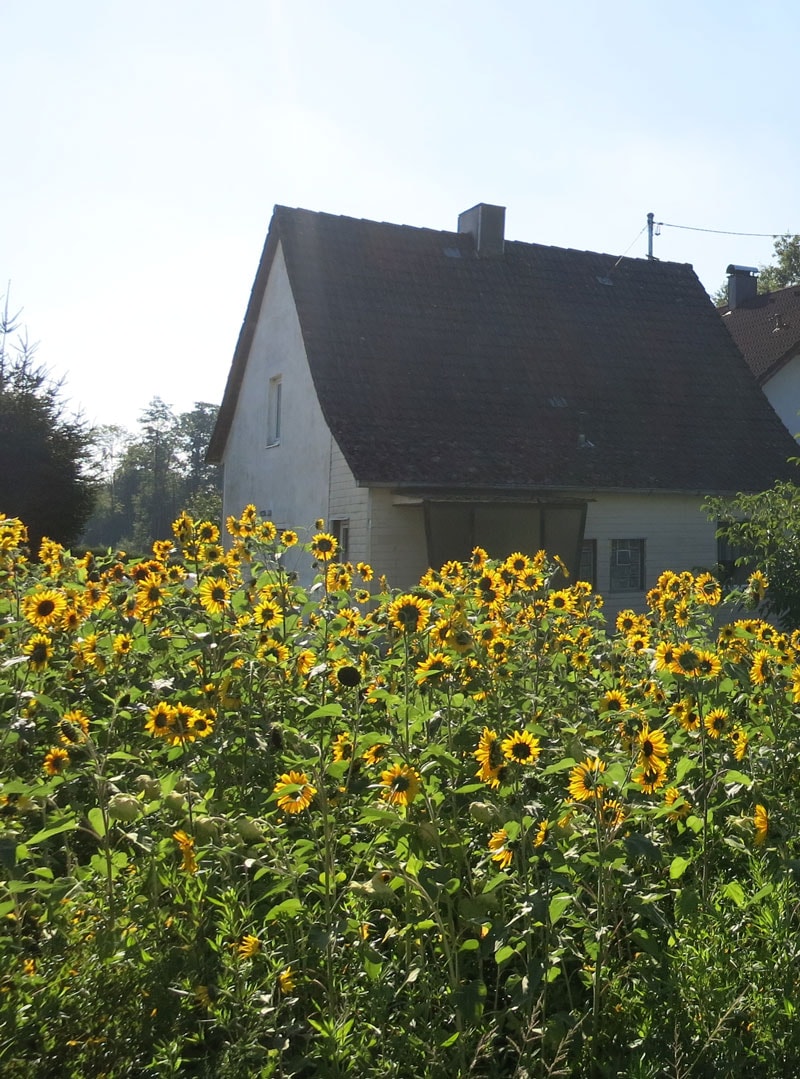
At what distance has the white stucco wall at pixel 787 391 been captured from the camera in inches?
1002

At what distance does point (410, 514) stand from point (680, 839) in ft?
39.6

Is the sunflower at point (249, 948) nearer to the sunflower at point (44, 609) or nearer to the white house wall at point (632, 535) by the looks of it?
the sunflower at point (44, 609)

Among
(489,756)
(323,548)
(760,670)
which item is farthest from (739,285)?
(489,756)

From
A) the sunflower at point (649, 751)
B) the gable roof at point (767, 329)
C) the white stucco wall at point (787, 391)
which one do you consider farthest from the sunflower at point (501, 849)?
the white stucco wall at point (787, 391)

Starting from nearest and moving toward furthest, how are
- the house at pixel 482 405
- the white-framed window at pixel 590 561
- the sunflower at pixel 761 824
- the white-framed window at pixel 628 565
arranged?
1. the sunflower at pixel 761 824
2. the house at pixel 482 405
3. the white-framed window at pixel 590 561
4. the white-framed window at pixel 628 565

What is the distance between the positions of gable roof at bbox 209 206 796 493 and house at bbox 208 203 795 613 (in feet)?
0.12

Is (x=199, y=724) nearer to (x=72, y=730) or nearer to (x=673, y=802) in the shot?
(x=72, y=730)

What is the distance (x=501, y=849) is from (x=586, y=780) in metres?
0.25

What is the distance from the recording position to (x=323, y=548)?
14.9 ft

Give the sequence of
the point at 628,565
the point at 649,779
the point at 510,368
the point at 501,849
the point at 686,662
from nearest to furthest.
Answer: the point at 501,849
the point at 649,779
the point at 686,662
the point at 628,565
the point at 510,368

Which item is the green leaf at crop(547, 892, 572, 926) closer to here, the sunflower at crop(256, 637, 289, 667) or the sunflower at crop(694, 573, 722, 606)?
the sunflower at crop(256, 637, 289, 667)

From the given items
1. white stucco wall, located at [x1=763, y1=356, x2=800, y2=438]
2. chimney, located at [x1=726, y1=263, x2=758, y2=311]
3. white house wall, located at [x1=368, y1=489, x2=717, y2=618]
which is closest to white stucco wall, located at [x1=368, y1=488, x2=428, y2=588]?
white house wall, located at [x1=368, y1=489, x2=717, y2=618]

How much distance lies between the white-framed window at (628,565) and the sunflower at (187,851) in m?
15.2

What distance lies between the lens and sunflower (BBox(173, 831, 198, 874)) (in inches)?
99.7
